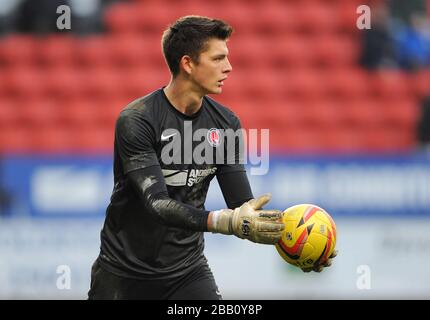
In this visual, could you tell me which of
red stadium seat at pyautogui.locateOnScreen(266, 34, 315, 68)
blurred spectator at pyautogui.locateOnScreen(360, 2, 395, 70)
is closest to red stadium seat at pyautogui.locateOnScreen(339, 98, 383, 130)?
blurred spectator at pyautogui.locateOnScreen(360, 2, 395, 70)

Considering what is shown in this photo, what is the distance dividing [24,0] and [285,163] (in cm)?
457

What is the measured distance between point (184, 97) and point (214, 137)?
12.2 inches

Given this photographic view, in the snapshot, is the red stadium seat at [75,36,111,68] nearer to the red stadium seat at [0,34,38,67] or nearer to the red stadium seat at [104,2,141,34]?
the red stadium seat at [104,2,141,34]

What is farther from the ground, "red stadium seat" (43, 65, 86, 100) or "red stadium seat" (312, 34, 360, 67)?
"red stadium seat" (312, 34, 360, 67)

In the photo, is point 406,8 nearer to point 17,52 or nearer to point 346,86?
point 346,86

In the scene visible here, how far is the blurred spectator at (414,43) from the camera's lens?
498 inches

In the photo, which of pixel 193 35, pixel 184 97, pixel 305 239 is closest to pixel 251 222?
pixel 305 239

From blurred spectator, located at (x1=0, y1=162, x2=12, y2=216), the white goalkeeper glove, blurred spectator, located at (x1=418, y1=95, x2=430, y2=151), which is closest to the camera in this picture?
the white goalkeeper glove

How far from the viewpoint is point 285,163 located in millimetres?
10406

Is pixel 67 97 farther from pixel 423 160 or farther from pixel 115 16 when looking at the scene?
pixel 423 160

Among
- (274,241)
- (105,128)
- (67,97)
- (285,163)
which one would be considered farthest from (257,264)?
(274,241)

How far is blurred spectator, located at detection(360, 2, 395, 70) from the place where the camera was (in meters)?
12.4

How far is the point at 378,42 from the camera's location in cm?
1259

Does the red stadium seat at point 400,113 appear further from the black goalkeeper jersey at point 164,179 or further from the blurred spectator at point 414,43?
the black goalkeeper jersey at point 164,179
